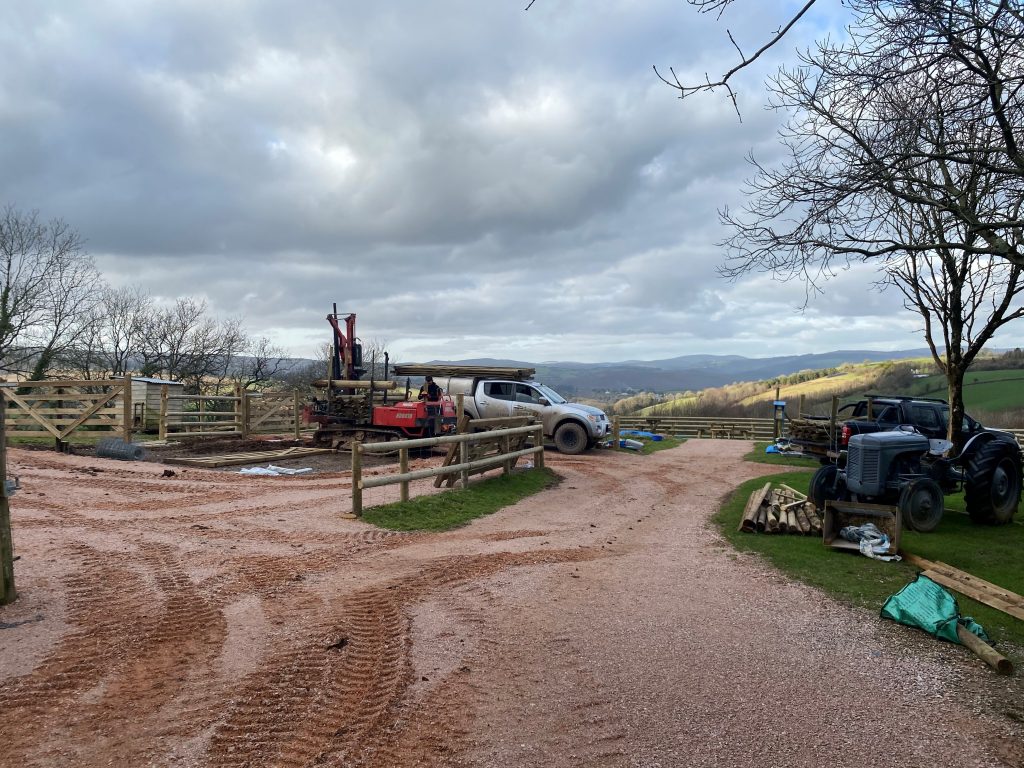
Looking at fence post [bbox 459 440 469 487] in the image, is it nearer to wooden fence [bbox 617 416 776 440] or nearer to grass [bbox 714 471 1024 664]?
grass [bbox 714 471 1024 664]

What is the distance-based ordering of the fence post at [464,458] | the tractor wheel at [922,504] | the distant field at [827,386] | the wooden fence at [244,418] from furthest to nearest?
1. the distant field at [827,386]
2. the wooden fence at [244,418]
3. the fence post at [464,458]
4. the tractor wheel at [922,504]

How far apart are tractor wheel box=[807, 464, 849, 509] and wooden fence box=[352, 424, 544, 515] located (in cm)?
532

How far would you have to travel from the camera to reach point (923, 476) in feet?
30.7

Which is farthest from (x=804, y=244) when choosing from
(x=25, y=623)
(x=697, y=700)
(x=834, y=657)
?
(x=25, y=623)

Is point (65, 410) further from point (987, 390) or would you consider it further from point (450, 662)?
point (987, 390)

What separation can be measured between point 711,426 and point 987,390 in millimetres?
22689

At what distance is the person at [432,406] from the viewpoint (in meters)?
19.1

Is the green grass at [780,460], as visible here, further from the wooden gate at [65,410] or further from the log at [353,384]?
the wooden gate at [65,410]

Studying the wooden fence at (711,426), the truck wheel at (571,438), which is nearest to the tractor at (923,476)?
the truck wheel at (571,438)

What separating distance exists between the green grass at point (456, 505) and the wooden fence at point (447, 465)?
10.2 inches

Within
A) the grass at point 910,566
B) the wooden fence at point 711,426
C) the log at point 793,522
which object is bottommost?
the wooden fence at point 711,426

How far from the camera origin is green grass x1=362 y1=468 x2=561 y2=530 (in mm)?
9414

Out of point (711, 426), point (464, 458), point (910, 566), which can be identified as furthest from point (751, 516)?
point (711, 426)

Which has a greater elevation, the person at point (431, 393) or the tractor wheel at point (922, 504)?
the person at point (431, 393)
